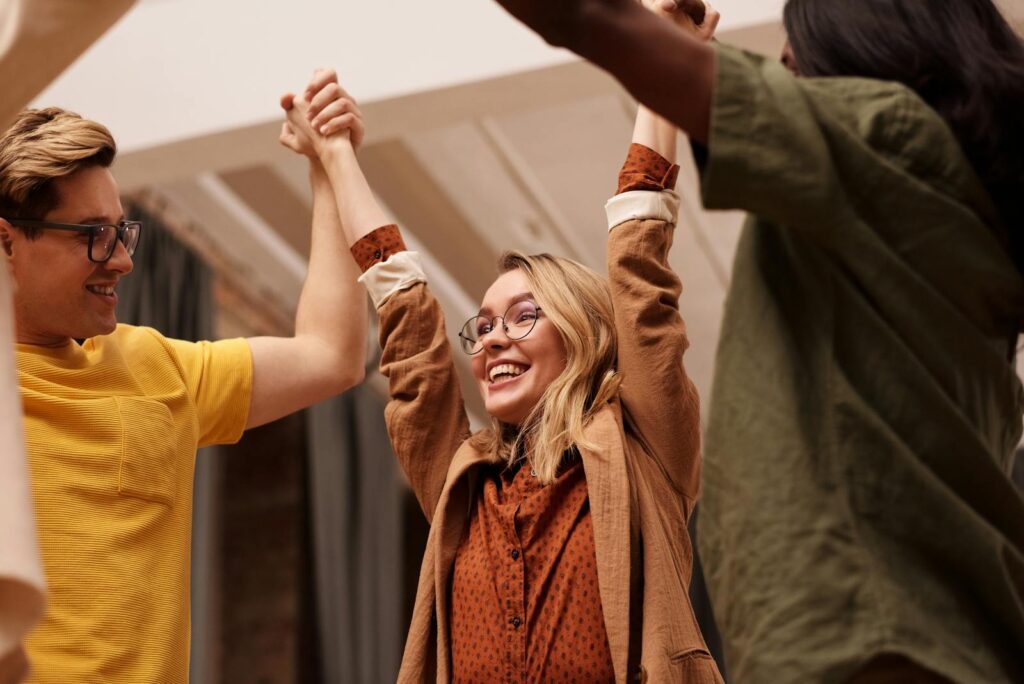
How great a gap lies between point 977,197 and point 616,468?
2.40 ft

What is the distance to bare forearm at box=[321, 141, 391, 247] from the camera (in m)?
2.14

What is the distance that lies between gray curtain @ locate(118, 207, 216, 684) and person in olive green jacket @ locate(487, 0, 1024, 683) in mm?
3986

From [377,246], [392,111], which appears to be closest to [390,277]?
[377,246]

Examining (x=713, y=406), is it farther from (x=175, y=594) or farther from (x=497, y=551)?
(x=175, y=594)

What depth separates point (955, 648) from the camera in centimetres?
107

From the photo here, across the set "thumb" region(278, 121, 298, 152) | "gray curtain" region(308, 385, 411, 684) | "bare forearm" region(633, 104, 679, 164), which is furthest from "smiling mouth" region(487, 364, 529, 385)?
"gray curtain" region(308, 385, 411, 684)

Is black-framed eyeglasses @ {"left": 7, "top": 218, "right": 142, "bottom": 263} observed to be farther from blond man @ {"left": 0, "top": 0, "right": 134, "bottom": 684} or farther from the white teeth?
blond man @ {"left": 0, "top": 0, "right": 134, "bottom": 684}

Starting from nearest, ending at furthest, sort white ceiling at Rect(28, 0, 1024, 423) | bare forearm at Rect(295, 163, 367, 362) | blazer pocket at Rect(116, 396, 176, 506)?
blazer pocket at Rect(116, 396, 176, 506), bare forearm at Rect(295, 163, 367, 362), white ceiling at Rect(28, 0, 1024, 423)

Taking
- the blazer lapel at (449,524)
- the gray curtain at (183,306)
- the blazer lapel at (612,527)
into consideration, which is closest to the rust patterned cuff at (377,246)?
the blazer lapel at (449,524)

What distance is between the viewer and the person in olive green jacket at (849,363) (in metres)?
1.07

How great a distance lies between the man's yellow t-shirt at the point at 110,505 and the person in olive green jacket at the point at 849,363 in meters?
0.92

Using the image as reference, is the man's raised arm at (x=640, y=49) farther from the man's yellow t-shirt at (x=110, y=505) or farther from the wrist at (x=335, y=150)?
the wrist at (x=335, y=150)

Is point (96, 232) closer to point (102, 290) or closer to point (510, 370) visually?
point (102, 290)

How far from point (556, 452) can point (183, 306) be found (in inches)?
141
